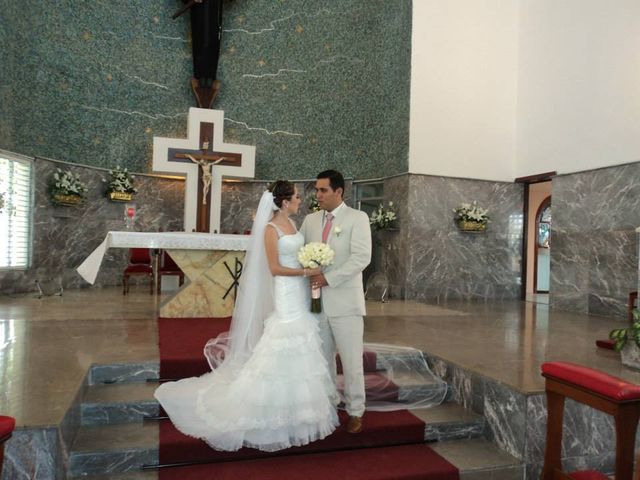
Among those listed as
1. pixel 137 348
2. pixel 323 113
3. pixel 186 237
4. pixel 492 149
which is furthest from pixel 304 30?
pixel 137 348

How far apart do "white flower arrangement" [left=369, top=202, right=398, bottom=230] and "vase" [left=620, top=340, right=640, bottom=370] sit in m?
5.55

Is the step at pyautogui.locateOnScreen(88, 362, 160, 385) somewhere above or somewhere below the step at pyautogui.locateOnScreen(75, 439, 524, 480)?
above

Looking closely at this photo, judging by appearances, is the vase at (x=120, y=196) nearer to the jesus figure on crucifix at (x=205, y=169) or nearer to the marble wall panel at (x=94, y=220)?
the marble wall panel at (x=94, y=220)

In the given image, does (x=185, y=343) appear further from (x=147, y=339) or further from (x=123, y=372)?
(x=123, y=372)

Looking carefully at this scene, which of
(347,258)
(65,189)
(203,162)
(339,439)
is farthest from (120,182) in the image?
(339,439)

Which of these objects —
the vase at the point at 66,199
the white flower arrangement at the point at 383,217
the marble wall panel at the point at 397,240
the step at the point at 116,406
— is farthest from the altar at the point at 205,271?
the marble wall panel at the point at 397,240

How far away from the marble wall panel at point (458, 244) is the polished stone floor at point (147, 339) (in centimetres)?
127

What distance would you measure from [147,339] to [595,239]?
7.06 meters

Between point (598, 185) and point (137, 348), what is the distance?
7.37 m

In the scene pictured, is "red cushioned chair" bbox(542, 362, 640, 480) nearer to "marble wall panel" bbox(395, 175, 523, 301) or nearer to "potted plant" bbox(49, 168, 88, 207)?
"marble wall panel" bbox(395, 175, 523, 301)

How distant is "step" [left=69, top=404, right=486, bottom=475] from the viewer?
124 inches

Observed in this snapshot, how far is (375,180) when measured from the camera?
10703mm

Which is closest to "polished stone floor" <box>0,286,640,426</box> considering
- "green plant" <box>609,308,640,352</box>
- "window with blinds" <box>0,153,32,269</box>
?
"green plant" <box>609,308,640,352</box>

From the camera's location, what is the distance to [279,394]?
3.33 meters
